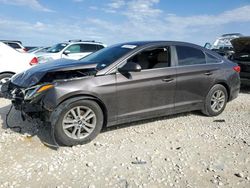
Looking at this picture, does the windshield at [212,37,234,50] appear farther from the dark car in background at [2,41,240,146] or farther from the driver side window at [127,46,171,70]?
the driver side window at [127,46,171,70]

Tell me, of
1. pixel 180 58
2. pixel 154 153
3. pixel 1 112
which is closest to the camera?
pixel 154 153

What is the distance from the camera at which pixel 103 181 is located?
2.99 meters

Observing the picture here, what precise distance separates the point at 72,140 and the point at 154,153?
1250 mm

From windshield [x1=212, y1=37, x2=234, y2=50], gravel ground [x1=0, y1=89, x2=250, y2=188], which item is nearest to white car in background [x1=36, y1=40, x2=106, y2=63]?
windshield [x1=212, y1=37, x2=234, y2=50]

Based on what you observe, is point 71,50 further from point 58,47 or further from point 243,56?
point 243,56

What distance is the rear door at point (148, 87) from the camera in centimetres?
422

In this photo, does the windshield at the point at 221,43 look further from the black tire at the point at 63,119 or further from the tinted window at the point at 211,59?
the black tire at the point at 63,119

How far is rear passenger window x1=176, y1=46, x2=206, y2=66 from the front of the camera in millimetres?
4914

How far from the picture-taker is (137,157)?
11.7 feet

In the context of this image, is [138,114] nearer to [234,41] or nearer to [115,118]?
[115,118]

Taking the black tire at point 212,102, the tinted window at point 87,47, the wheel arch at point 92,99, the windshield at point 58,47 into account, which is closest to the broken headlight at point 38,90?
the wheel arch at point 92,99

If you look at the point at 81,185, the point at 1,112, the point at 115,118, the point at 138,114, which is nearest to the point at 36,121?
the point at 1,112

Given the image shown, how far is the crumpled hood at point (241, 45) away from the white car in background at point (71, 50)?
6.84 m

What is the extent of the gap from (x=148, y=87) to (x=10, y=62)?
434 cm
